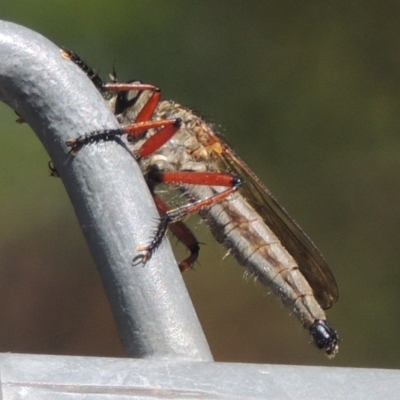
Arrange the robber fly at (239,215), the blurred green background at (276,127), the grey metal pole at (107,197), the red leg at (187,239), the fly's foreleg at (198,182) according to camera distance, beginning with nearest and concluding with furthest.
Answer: the grey metal pole at (107,197), the fly's foreleg at (198,182), the robber fly at (239,215), the red leg at (187,239), the blurred green background at (276,127)

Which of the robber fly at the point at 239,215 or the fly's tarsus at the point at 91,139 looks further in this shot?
the robber fly at the point at 239,215

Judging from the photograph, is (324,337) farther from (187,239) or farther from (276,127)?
(276,127)

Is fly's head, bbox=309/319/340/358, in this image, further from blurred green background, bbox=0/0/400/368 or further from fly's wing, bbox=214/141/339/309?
blurred green background, bbox=0/0/400/368

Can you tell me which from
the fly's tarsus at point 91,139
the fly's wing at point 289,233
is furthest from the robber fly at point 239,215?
the fly's tarsus at point 91,139

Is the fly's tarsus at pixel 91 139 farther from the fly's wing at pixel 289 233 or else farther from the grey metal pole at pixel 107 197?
the fly's wing at pixel 289 233

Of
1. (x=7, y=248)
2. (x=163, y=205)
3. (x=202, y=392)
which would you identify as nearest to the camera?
(x=202, y=392)

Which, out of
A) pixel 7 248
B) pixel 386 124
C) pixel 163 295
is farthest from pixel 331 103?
pixel 163 295

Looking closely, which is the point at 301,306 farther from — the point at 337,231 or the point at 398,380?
the point at 337,231
